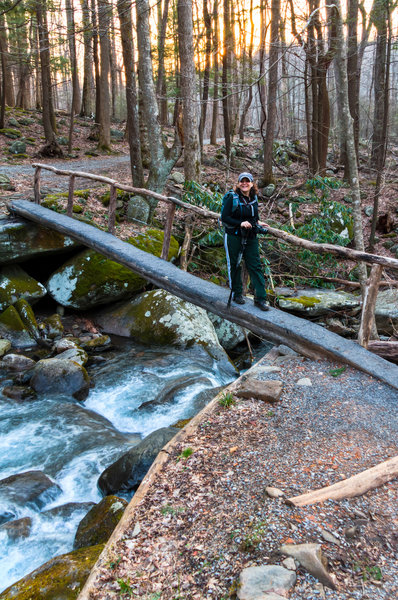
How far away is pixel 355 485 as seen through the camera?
9.57 feet

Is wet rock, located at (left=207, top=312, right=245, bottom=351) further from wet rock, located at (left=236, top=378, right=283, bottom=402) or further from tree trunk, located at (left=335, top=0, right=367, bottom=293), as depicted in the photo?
wet rock, located at (left=236, top=378, right=283, bottom=402)

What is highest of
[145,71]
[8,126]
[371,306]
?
[8,126]

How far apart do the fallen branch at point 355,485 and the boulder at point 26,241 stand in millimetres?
8049

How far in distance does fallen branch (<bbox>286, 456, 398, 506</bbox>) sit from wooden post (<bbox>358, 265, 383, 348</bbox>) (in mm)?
2071

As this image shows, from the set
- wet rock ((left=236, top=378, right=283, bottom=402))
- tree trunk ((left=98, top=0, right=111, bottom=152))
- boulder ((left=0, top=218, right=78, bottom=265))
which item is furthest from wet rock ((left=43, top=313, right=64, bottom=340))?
tree trunk ((left=98, top=0, right=111, bottom=152))

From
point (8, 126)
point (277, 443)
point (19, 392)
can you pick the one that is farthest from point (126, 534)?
point (8, 126)

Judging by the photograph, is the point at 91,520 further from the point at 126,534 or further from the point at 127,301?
the point at 127,301

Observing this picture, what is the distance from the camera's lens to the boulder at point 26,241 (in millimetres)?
8984

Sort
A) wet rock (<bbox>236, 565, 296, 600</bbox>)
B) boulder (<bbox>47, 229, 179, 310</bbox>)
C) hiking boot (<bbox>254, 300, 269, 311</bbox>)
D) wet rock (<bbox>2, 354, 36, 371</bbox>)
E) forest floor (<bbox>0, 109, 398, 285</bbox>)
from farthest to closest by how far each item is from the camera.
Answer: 1. forest floor (<bbox>0, 109, 398, 285</bbox>)
2. boulder (<bbox>47, 229, 179, 310</bbox>)
3. wet rock (<bbox>2, 354, 36, 371</bbox>)
4. hiking boot (<bbox>254, 300, 269, 311</bbox>)
5. wet rock (<bbox>236, 565, 296, 600</bbox>)

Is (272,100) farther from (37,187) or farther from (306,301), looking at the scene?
(306,301)

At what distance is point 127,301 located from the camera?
939cm

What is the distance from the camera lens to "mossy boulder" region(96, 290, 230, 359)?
812cm

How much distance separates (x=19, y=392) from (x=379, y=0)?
570 inches

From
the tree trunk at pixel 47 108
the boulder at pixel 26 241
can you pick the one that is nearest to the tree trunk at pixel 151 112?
the boulder at pixel 26 241
